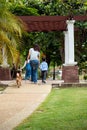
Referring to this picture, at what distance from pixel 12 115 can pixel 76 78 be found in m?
9.28

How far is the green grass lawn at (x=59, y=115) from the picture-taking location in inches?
346

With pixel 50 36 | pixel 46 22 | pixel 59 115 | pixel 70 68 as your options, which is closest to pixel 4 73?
pixel 46 22

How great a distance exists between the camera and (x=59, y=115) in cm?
1020

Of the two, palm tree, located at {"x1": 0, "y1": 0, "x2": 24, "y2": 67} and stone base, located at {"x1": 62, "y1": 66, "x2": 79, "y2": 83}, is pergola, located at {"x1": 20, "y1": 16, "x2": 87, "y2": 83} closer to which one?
stone base, located at {"x1": 62, "y1": 66, "x2": 79, "y2": 83}

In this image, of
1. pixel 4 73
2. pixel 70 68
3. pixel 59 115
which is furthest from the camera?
pixel 4 73

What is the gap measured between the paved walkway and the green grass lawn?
23 cm

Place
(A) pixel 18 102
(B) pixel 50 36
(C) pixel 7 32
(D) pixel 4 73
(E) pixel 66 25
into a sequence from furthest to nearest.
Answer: (B) pixel 50 36, (D) pixel 4 73, (E) pixel 66 25, (A) pixel 18 102, (C) pixel 7 32

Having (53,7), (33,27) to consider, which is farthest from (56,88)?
(53,7)

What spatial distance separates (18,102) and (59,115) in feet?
9.98

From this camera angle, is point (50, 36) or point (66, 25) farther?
point (50, 36)

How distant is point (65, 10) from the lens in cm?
2850

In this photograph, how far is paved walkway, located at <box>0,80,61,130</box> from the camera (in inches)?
385

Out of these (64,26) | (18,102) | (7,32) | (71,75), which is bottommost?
(18,102)

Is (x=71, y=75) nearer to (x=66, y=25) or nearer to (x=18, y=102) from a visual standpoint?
(x=66, y=25)
